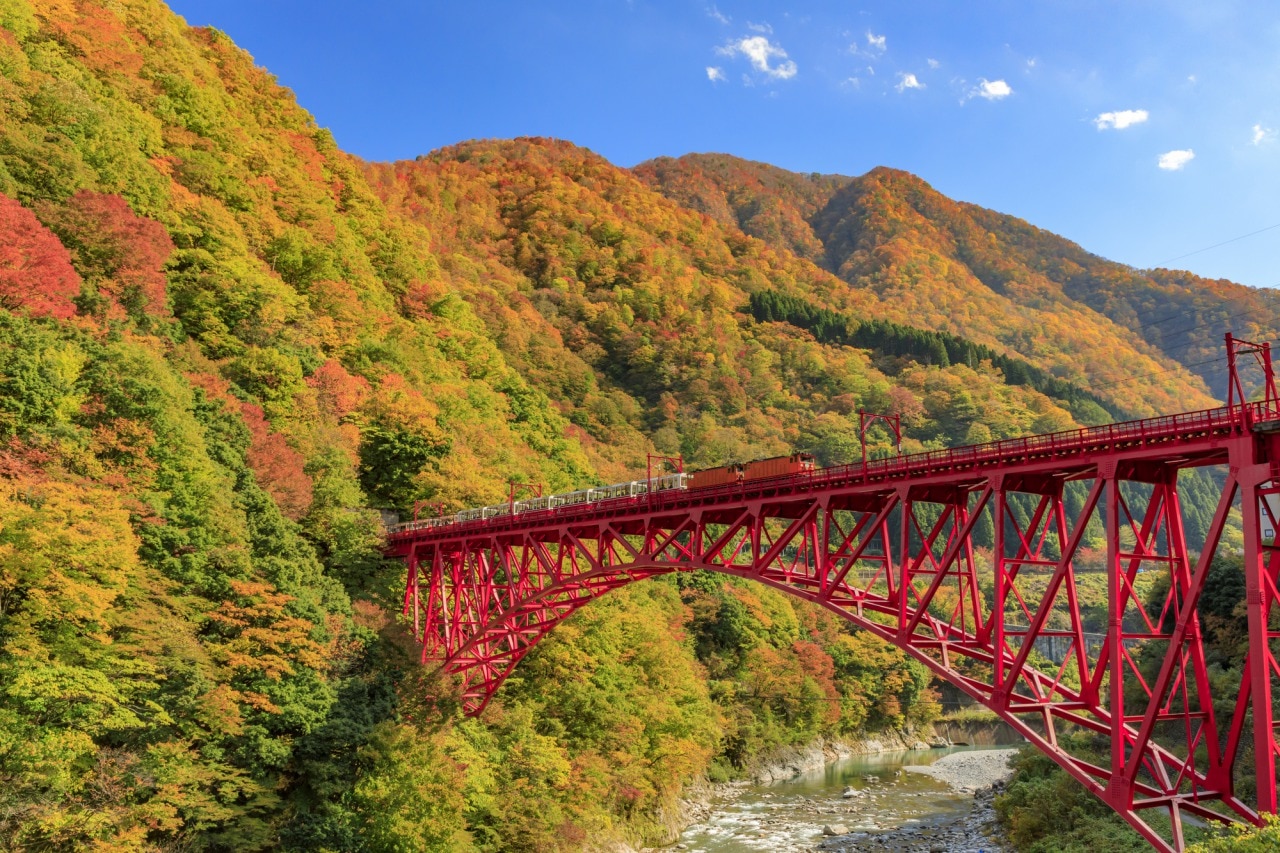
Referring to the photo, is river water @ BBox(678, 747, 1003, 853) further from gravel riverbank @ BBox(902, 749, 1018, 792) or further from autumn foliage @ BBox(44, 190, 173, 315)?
autumn foliage @ BBox(44, 190, 173, 315)

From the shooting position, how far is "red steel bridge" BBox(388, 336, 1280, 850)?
48.5 feet

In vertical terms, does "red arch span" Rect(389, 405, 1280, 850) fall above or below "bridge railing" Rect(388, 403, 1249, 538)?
below

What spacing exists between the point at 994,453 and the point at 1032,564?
9.07 ft

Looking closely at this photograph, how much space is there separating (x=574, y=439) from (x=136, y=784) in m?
43.9

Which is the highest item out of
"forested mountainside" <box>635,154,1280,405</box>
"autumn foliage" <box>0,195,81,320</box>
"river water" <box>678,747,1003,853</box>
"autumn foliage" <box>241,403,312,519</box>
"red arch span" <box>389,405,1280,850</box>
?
"forested mountainside" <box>635,154,1280,405</box>

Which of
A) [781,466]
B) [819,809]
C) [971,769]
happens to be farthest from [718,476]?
[971,769]

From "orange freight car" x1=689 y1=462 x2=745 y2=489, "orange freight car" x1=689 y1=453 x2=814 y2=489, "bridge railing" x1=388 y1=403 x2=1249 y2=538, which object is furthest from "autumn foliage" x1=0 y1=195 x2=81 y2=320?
"orange freight car" x1=689 y1=453 x2=814 y2=489

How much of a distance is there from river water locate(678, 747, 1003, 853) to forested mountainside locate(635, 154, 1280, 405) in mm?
90441

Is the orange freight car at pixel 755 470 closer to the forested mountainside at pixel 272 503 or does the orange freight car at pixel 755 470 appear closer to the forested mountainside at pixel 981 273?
the forested mountainside at pixel 272 503

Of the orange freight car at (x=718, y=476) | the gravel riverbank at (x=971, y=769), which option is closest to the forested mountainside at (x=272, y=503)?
the gravel riverbank at (x=971, y=769)

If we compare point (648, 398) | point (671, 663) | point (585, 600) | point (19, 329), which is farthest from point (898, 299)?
point (19, 329)

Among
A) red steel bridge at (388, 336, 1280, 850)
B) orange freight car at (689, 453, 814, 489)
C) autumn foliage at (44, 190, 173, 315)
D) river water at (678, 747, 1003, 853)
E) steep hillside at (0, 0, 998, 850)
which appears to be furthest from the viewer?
river water at (678, 747, 1003, 853)

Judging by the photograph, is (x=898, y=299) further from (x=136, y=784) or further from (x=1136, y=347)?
(x=136, y=784)

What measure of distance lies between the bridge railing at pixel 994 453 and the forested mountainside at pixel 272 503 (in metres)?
8.57
